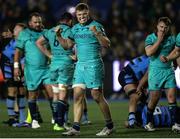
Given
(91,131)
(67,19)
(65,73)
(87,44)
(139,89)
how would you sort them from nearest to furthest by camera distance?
(87,44) → (91,131) → (65,73) → (67,19) → (139,89)

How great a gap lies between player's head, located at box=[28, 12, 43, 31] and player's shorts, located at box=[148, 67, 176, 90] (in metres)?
2.62

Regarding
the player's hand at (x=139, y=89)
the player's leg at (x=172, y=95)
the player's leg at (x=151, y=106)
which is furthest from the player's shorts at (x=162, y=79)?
the player's hand at (x=139, y=89)

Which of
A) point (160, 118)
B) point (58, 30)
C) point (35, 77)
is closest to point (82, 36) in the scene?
point (58, 30)

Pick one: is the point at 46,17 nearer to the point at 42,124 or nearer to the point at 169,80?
the point at 42,124

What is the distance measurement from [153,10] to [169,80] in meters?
11.9

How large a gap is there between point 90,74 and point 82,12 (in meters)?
1.00

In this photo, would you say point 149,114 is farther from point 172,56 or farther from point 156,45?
point 156,45

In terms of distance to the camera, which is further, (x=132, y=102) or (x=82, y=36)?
(x=132, y=102)

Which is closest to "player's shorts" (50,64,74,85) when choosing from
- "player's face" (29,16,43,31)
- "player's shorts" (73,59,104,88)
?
"player's face" (29,16,43,31)

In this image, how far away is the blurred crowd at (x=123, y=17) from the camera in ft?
77.1

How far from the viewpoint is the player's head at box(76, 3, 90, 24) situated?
11.7 meters

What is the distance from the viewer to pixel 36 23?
13883mm

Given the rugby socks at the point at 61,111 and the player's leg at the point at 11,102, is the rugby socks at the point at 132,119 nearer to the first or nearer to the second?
the rugby socks at the point at 61,111

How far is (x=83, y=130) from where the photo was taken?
42.9 feet
